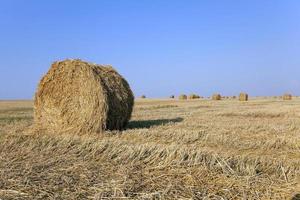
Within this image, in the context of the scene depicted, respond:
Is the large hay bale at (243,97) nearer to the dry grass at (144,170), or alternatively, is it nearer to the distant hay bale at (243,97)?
the distant hay bale at (243,97)

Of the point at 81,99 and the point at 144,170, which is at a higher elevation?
the point at 81,99

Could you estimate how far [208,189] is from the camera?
4.73m

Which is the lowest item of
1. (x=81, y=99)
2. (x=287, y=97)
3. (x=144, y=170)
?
(x=144, y=170)

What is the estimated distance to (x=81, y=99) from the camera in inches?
444

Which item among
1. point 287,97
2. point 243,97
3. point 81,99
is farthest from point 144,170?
point 287,97

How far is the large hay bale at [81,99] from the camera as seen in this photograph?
10.9m

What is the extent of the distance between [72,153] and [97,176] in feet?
6.25

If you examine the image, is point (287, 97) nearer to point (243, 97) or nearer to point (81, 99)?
point (243, 97)

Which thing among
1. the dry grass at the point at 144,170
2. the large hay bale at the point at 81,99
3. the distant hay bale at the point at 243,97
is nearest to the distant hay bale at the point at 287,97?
the distant hay bale at the point at 243,97

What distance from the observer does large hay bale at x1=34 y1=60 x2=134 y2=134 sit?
35.8 feet

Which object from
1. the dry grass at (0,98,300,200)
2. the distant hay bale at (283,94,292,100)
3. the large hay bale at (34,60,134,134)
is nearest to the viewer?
the dry grass at (0,98,300,200)

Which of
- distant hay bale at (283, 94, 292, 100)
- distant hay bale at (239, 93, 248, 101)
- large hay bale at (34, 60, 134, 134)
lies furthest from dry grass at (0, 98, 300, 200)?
distant hay bale at (283, 94, 292, 100)

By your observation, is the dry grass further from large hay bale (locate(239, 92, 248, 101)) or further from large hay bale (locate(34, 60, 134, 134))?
large hay bale (locate(239, 92, 248, 101))

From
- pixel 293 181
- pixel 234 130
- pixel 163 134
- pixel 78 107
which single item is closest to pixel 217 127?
pixel 234 130
